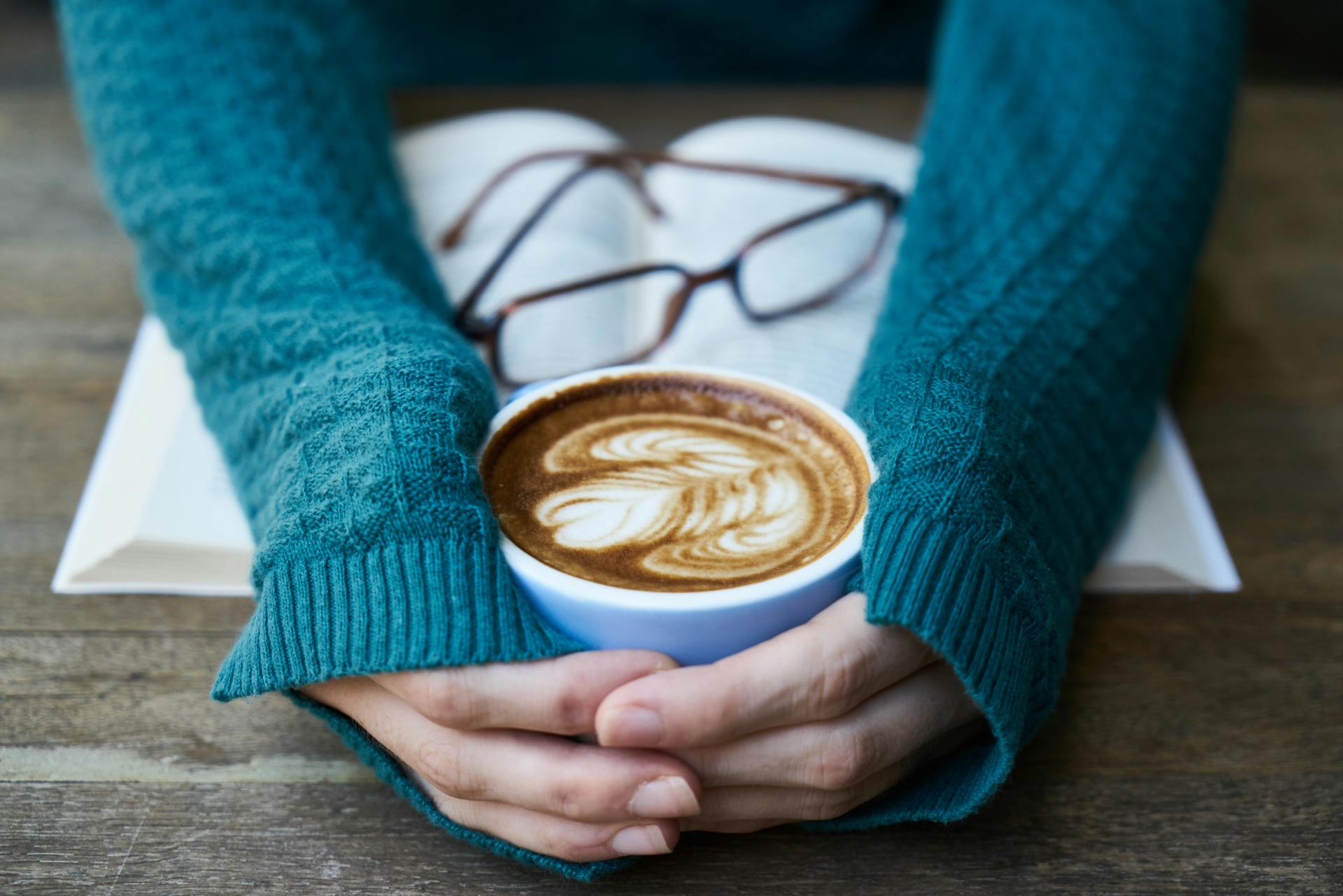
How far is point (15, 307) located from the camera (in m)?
0.80

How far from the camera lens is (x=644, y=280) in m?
0.81

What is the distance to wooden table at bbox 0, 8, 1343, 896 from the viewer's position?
44 centimetres

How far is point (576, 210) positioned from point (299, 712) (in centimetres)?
47

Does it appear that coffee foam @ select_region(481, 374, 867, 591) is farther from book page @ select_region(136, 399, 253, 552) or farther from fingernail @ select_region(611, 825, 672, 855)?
book page @ select_region(136, 399, 253, 552)

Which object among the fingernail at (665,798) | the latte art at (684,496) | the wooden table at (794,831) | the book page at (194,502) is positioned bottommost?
the wooden table at (794,831)

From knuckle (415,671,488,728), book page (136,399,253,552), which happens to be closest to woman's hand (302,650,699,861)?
knuckle (415,671,488,728)

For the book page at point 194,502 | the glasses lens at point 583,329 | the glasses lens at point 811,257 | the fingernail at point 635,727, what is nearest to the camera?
the fingernail at point 635,727

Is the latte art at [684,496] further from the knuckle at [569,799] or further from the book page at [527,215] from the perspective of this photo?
the book page at [527,215]

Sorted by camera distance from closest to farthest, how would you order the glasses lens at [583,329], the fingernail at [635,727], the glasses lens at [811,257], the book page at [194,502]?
the fingernail at [635,727] → the book page at [194,502] → the glasses lens at [583,329] → the glasses lens at [811,257]

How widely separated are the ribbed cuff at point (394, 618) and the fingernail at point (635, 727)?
0.04 m

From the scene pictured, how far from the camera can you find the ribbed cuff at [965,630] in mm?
399

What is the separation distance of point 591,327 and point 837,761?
0.39 m

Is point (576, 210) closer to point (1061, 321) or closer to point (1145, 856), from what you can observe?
point (1061, 321)

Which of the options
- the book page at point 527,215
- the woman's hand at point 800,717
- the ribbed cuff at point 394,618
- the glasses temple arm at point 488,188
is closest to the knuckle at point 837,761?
the woman's hand at point 800,717
